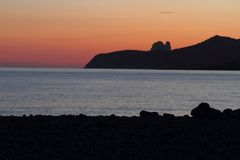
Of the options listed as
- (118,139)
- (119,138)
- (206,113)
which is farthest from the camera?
(206,113)

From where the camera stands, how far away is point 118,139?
16.4 metres

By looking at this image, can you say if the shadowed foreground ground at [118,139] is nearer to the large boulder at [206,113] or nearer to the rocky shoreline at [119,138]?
the rocky shoreline at [119,138]

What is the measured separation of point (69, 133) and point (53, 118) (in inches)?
159

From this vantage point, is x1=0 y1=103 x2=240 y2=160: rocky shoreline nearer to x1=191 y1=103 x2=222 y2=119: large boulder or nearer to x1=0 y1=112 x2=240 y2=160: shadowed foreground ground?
x1=0 y1=112 x2=240 y2=160: shadowed foreground ground

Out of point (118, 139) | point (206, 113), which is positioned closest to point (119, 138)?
point (118, 139)

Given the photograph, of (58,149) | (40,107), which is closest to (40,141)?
(58,149)

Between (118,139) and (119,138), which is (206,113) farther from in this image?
(118,139)

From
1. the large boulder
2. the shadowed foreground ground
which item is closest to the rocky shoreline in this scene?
the shadowed foreground ground

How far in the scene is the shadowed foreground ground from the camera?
1435 cm

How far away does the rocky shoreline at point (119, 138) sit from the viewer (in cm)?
1437

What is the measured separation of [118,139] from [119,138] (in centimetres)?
17

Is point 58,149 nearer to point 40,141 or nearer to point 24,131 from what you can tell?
point 40,141

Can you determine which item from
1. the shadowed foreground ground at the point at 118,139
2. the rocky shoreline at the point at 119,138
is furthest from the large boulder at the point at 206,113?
the shadowed foreground ground at the point at 118,139

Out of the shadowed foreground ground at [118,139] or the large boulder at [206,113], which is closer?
the shadowed foreground ground at [118,139]
